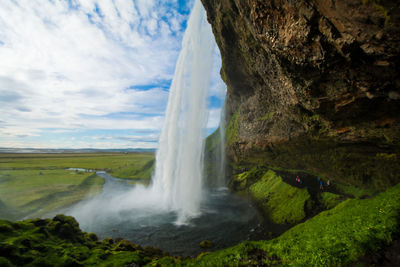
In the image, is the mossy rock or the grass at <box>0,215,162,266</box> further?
the mossy rock

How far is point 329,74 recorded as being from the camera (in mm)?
12773

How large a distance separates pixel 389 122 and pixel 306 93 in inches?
250

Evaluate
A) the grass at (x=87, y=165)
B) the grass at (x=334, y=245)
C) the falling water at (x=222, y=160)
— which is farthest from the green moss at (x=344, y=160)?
the grass at (x=87, y=165)

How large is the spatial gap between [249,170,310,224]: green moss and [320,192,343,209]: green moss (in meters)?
1.77

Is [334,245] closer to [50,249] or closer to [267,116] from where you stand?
[50,249]

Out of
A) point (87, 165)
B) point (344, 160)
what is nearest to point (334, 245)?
point (344, 160)

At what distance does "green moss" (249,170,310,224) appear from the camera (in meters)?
22.0

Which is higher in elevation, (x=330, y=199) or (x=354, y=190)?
(x=354, y=190)

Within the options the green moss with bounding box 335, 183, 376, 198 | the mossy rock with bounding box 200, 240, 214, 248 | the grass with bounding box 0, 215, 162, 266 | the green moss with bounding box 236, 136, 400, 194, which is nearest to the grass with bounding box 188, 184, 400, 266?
the grass with bounding box 0, 215, 162, 266

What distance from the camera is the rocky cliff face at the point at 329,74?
9.00 m

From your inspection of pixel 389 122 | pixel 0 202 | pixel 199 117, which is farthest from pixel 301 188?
pixel 0 202

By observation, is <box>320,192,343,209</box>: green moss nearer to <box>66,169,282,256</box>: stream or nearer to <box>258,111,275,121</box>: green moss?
<box>66,169,282,256</box>: stream

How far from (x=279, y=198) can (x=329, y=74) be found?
20707mm

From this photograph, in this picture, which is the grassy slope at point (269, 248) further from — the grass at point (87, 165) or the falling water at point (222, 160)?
the grass at point (87, 165)
